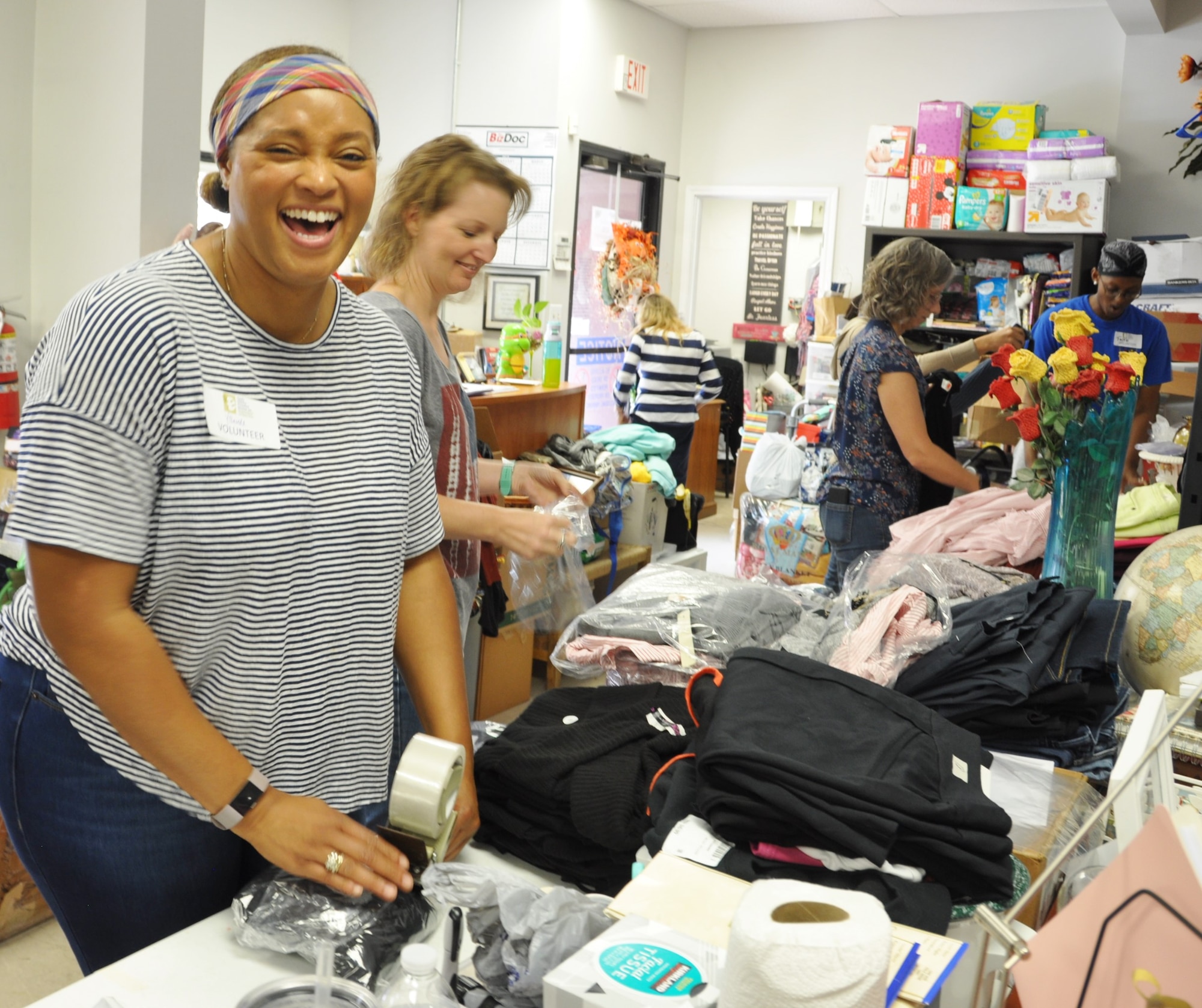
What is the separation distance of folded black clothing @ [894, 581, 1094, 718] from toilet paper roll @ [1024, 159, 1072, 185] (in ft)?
17.8

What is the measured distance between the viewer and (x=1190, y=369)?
4.77 metres

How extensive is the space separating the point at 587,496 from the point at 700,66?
273 inches

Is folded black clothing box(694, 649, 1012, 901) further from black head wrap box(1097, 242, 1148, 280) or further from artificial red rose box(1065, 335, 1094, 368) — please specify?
black head wrap box(1097, 242, 1148, 280)

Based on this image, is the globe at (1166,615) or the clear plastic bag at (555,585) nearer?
the globe at (1166,615)

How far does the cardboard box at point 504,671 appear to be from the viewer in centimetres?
394

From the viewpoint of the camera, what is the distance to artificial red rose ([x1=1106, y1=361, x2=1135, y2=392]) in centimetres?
210

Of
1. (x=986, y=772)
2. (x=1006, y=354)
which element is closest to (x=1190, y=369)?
(x=1006, y=354)

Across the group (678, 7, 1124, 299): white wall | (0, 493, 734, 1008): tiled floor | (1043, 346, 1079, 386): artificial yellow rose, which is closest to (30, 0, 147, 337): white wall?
(0, 493, 734, 1008): tiled floor

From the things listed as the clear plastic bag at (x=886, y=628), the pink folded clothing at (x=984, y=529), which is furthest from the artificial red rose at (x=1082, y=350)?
the clear plastic bag at (x=886, y=628)

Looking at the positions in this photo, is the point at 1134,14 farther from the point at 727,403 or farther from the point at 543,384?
the point at 543,384

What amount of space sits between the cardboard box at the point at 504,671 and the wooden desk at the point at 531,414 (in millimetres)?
749

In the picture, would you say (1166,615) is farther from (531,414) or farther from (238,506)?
(531,414)

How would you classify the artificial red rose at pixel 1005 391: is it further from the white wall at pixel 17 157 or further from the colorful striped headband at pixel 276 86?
the white wall at pixel 17 157

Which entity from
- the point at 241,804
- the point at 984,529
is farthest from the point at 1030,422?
the point at 241,804
